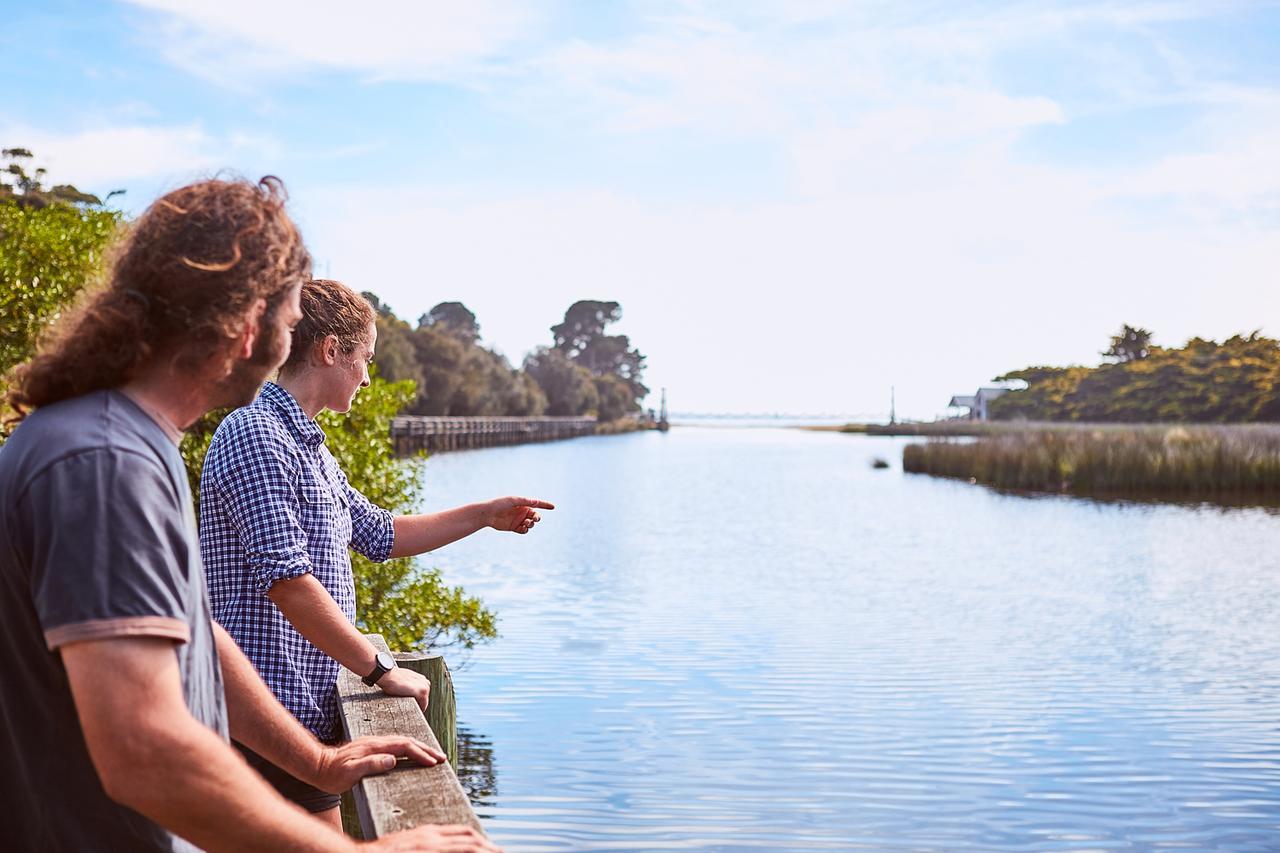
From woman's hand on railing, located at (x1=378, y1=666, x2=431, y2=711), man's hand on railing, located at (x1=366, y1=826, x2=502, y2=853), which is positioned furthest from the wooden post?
man's hand on railing, located at (x1=366, y1=826, x2=502, y2=853)

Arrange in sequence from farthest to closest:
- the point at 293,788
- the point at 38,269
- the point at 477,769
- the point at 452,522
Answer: the point at 38,269
the point at 477,769
the point at 452,522
the point at 293,788

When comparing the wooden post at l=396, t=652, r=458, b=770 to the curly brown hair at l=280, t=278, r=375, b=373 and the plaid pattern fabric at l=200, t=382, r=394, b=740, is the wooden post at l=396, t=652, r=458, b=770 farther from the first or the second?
the curly brown hair at l=280, t=278, r=375, b=373

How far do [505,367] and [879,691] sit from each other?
63.1 m

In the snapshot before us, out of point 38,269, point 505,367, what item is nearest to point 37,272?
point 38,269

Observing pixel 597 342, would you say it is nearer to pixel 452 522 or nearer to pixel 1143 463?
pixel 1143 463

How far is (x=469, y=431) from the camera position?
174 feet

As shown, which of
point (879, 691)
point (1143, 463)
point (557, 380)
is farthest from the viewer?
point (557, 380)

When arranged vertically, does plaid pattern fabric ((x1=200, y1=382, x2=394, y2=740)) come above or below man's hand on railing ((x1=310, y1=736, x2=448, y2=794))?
above

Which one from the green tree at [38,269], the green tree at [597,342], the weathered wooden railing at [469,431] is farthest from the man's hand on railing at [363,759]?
the green tree at [597,342]

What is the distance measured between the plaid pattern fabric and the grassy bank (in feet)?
80.7

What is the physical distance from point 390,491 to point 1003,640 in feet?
18.8

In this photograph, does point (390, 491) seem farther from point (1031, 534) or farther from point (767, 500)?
point (767, 500)

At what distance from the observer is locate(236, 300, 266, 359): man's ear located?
136cm

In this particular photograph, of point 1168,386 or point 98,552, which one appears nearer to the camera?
point 98,552
